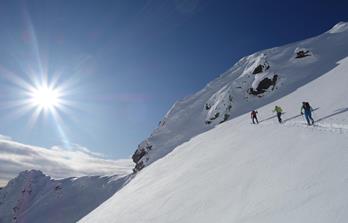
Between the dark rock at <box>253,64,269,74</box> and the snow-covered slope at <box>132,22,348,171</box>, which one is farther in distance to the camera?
the dark rock at <box>253,64,269,74</box>

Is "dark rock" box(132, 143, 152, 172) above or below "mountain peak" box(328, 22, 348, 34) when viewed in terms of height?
below

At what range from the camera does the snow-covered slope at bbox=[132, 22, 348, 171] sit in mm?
54906

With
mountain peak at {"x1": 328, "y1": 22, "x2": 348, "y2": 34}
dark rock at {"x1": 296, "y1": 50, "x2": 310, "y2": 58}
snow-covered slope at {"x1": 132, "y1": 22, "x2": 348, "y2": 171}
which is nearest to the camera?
snow-covered slope at {"x1": 132, "y1": 22, "x2": 348, "y2": 171}

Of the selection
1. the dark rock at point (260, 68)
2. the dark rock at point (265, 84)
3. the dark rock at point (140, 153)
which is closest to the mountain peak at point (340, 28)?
the dark rock at point (260, 68)

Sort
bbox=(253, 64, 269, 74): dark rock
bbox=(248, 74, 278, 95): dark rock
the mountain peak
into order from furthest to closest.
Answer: the mountain peak < bbox=(253, 64, 269, 74): dark rock < bbox=(248, 74, 278, 95): dark rock

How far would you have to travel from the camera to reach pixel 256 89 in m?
60.0

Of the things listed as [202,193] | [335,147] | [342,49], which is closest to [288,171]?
[335,147]

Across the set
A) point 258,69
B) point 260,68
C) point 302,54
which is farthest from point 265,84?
point 302,54

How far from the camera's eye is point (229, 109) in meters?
59.4

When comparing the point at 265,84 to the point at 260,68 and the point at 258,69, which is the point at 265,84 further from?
the point at 258,69

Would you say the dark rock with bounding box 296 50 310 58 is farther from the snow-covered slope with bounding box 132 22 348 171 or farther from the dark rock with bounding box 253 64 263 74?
the dark rock with bounding box 253 64 263 74

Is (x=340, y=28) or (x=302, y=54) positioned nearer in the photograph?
(x=302, y=54)

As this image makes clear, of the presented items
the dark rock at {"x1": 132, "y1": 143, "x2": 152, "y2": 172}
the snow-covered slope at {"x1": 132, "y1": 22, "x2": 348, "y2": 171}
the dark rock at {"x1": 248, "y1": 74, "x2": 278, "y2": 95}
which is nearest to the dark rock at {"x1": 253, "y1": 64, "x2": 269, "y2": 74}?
the snow-covered slope at {"x1": 132, "y1": 22, "x2": 348, "y2": 171}

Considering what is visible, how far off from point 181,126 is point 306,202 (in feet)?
199
